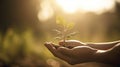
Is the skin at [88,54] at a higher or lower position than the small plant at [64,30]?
lower

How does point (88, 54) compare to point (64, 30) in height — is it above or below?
→ below

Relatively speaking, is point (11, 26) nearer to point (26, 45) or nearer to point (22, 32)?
point (22, 32)

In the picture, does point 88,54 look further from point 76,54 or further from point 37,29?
point 37,29

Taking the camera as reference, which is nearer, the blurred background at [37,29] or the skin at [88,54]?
the skin at [88,54]

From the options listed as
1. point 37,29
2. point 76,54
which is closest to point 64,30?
point 76,54

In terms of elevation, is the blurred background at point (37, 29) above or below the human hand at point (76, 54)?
above

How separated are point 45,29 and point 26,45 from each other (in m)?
1.61

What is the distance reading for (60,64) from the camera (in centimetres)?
586

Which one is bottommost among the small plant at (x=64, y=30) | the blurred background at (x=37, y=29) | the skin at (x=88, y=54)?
the skin at (x=88, y=54)

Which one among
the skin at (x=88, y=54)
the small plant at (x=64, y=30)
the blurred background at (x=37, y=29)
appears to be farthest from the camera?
the blurred background at (x=37, y=29)

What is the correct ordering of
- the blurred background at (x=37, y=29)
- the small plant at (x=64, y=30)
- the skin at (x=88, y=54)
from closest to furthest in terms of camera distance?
the skin at (x=88, y=54)
the small plant at (x=64, y=30)
the blurred background at (x=37, y=29)

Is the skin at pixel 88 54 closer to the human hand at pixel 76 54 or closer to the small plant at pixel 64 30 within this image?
the human hand at pixel 76 54

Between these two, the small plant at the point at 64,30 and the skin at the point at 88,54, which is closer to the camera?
the skin at the point at 88,54

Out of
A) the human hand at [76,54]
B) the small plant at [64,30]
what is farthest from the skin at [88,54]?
the small plant at [64,30]
